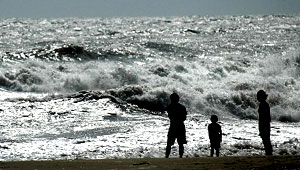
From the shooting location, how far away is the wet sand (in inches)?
303

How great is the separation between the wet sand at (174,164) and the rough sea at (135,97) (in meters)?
3.26

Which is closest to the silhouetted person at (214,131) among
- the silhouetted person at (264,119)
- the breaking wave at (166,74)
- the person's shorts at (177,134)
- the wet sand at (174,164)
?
the person's shorts at (177,134)

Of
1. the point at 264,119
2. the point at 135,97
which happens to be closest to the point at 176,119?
the point at 264,119

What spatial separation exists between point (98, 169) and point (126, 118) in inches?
373

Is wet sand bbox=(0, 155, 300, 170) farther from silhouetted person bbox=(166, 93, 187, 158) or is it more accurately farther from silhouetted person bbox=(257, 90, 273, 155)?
silhouetted person bbox=(166, 93, 187, 158)

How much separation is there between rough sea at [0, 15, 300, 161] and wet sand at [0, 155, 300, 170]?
10.7 ft

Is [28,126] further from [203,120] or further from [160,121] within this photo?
[203,120]

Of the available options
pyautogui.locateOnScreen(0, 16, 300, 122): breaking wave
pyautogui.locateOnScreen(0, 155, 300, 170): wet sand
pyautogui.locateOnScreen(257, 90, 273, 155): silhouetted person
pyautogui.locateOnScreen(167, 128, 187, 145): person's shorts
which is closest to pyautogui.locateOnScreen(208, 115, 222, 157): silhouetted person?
pyautogui.locateOnScreen(167, 128, 187, 145): person's shorts

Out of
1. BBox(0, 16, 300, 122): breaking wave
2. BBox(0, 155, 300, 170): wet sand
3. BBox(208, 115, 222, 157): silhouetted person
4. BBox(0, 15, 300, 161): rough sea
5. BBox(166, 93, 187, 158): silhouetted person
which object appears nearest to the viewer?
BBox(0, 155, 300, 170): wet sand

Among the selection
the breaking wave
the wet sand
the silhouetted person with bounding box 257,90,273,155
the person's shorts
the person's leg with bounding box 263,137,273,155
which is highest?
the breaking wave

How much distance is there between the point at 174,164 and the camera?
829cm

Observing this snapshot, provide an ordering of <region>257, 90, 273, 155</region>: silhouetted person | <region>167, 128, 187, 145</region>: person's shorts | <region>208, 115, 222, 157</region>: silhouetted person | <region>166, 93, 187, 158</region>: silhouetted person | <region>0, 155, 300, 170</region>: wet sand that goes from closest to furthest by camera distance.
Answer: <region>0, 155, 300, 170</region>: wet sand → <region>257, 90, 273, 155</region>: silhouetted person → <region>166, 93, 187, 158</region>: silhouetted person → <region>167, 128, 187, 145</region>: person's shorts → <region>208, 115, 222, 157</region>: silhouetted person

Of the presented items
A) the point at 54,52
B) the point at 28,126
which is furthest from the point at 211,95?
the point at 54,52

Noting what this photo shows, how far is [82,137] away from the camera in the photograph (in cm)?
1467
